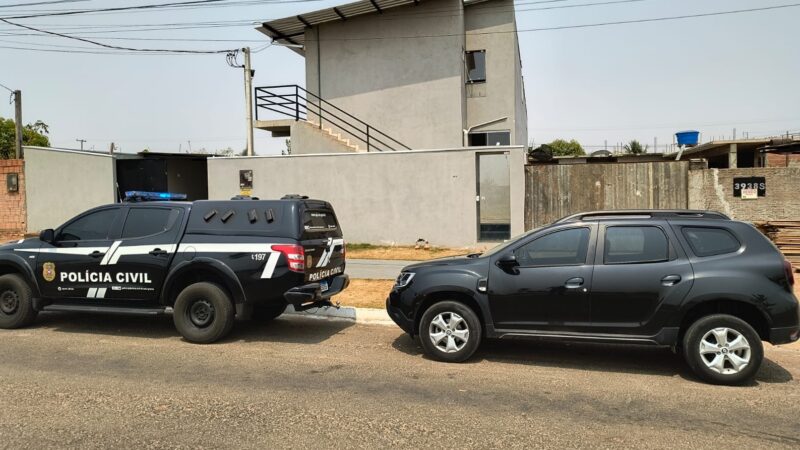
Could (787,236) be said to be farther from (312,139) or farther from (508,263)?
(312,139)

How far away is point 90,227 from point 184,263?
1749 mm

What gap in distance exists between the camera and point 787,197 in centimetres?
1302

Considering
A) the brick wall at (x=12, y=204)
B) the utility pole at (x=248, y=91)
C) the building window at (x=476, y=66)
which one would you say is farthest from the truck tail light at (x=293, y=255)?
the brick wall at (x=12, y=204)

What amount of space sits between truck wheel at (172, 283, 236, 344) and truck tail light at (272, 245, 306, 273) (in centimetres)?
95

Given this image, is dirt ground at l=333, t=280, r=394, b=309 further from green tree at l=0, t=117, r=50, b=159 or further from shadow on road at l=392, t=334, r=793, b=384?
green tree at l=0, t=117, r=50, b=159

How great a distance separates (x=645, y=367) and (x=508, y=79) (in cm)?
1650

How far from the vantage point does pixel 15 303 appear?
310 inches

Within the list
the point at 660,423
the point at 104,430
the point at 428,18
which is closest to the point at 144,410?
the point at 104,430

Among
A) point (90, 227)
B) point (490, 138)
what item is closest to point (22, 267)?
point (90, 227)

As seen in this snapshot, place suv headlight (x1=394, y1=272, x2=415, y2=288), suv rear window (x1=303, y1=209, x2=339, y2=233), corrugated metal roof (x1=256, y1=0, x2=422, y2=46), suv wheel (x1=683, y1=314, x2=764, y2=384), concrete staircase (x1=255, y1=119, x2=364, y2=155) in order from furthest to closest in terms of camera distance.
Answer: corrugated metal roof (x1=256, y1=0, x2=422, y2=46) < concrete staircase (x1=255, y1=119, x2=364, y2=155) < suv rear window (x1=303, y1=209, x2=339, y2=233) < suv headlight (x1=394, y1=272, x2=415, y2=288) < suv wheel (x1=683, y1=314, x2=764, y2=384)

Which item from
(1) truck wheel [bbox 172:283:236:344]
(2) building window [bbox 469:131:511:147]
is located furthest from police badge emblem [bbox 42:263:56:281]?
(2) building window [bbox 469:131:511:147]

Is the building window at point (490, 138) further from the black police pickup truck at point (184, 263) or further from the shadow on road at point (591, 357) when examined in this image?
the shadow on road at point (591, 357)

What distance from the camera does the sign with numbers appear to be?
13125 millimetres

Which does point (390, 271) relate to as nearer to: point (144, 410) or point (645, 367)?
point (645, 367)
